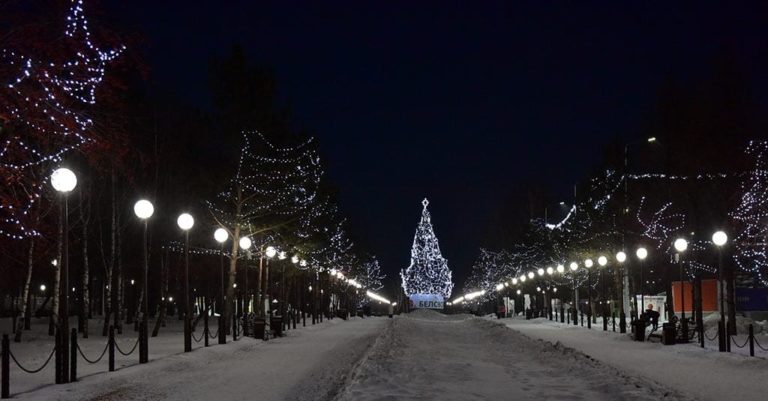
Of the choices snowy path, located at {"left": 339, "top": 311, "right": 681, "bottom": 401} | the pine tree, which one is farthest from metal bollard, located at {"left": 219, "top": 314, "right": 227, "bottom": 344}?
the pine tree

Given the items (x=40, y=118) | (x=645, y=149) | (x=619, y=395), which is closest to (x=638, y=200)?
(x=645, y=149)

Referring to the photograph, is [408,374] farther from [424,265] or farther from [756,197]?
[424,265]

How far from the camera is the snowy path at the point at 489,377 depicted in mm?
15203

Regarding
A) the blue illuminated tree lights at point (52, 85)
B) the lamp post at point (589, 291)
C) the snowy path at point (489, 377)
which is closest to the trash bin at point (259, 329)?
the snowy path at point (489, 377)

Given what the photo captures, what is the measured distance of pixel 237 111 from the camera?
45062 mm

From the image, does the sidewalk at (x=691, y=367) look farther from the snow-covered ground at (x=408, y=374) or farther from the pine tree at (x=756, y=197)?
the pine tree at (x=756, y=197)

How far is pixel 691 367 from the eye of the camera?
71.7 ft

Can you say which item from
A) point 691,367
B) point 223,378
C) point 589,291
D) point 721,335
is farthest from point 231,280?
point 589,291

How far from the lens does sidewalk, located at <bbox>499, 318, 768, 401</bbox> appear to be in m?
16.7

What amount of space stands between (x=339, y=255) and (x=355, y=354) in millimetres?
56691

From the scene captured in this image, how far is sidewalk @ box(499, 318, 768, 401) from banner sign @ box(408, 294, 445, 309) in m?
91.9

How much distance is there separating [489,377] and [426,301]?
10673 cm

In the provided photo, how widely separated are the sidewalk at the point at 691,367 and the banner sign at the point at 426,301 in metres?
91.9

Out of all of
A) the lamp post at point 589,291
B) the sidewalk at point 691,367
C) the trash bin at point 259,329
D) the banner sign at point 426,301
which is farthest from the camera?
the banner sign at point 426,301
